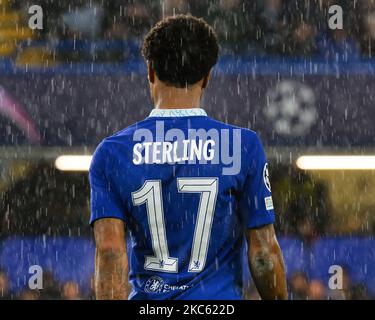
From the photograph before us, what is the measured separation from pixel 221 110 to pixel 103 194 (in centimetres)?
1032

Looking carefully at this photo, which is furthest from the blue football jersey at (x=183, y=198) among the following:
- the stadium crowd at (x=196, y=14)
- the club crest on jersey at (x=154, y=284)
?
the stadium crowd at (x=196, y=14)

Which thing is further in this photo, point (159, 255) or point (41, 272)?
point (41, 272)

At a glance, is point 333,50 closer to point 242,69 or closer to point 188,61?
point 242,69

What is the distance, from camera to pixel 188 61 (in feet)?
12.3

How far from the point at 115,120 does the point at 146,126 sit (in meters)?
10.2

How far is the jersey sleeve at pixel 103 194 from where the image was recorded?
3.68 m

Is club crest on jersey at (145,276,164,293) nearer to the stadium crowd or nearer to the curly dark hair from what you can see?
the curly dark hair

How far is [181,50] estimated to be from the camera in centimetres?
376

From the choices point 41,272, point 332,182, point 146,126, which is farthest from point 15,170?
point 146,126

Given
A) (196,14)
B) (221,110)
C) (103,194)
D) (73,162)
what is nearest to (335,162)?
(221,110)

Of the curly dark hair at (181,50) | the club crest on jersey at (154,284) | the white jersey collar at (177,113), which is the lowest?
the club crest on jersey at (154,284)

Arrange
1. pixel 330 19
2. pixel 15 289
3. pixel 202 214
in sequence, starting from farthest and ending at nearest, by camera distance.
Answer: pixel 330 19 < pixel 15 289 < pixel 202 214

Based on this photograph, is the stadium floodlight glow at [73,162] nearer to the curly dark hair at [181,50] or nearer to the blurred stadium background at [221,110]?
the blurred stadium background at [221,110]

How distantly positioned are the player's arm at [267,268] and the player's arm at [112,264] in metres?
0.53
